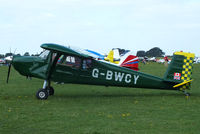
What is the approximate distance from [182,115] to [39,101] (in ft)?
17.9

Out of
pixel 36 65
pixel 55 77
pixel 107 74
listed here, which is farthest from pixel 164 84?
pixel 36 65

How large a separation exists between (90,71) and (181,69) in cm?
408

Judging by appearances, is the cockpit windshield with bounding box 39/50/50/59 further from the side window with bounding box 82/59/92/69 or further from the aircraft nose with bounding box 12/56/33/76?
the side window with bounding box 82/59/92/69

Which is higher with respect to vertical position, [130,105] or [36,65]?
[36,65]

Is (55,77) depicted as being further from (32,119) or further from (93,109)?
(32,119)

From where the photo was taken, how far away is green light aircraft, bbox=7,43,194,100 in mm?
A: 11281

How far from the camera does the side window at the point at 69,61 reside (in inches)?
451

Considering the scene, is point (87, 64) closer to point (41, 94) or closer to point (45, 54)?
point (45, 54)

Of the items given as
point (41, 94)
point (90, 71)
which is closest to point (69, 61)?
point (90, 71)

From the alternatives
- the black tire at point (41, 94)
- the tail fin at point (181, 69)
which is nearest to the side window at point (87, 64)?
the black tire at point (41, 94)

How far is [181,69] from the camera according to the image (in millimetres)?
11883

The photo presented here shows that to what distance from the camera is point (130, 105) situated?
962 centimetres

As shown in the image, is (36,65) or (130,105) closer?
(130,105)

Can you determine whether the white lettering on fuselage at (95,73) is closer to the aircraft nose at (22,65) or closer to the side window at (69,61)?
the side window at (69,61)
